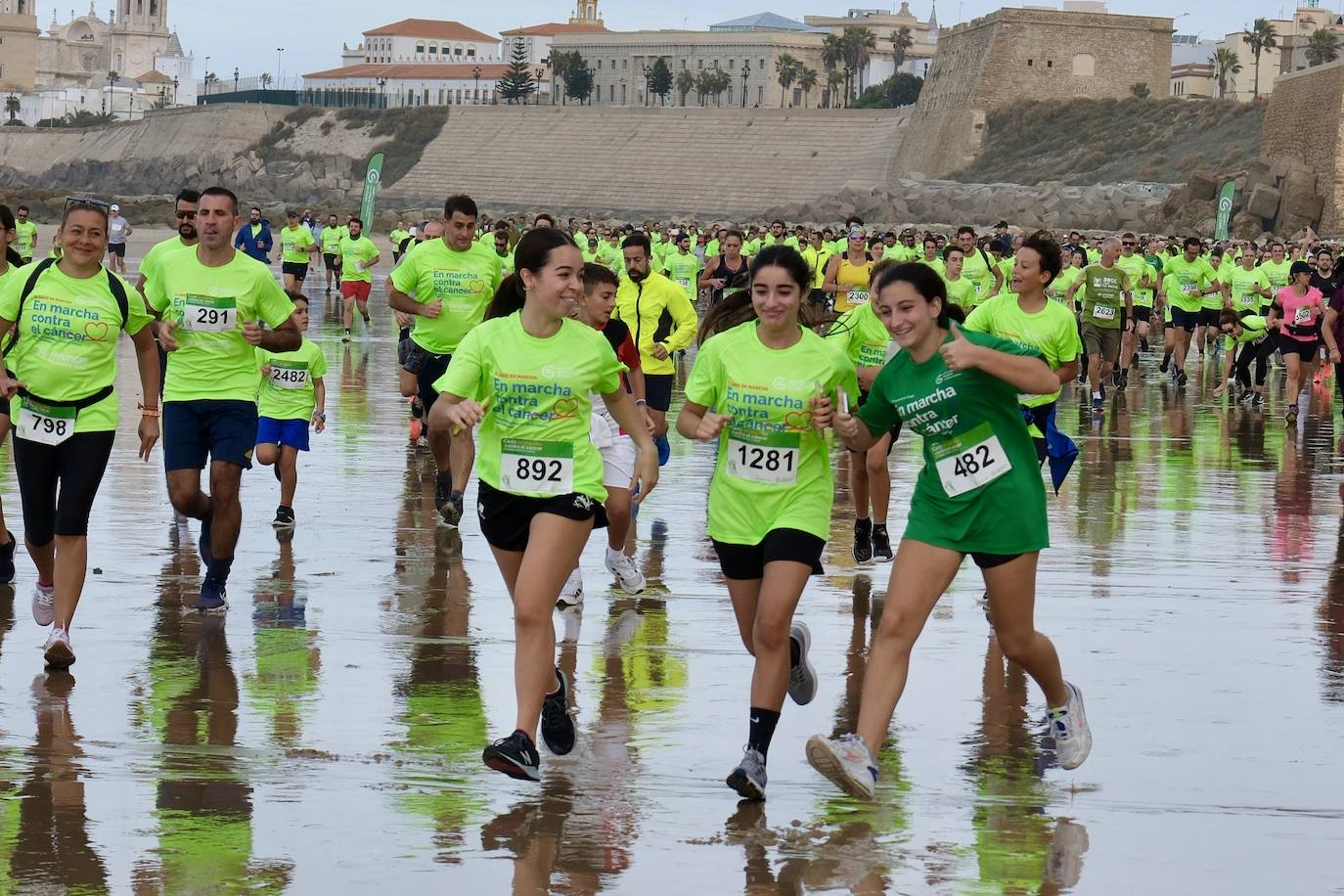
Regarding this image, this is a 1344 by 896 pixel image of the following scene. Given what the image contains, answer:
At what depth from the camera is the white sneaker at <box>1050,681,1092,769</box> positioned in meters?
5.75

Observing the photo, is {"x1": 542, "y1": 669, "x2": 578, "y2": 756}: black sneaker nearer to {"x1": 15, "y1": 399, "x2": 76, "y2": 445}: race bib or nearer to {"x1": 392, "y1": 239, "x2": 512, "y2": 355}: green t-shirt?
{"x1": 15, "y1": 399, "x2": 76, "y2": 445}: race bib

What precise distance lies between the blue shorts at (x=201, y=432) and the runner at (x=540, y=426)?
2.37 metres

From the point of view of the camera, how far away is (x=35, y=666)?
271 inches

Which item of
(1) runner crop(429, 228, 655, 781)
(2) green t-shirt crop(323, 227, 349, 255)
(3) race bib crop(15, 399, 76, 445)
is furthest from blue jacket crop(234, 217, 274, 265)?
(1) runner crop(429, 228, 655, 781)

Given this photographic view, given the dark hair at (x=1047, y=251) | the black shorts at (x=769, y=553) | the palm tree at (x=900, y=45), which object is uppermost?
the palm tree at (x=900, y=45)

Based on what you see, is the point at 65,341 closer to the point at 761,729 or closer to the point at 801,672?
the point at 801,672

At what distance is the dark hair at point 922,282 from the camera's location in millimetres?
5617

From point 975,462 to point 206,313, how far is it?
12.1ft

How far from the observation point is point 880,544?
31.4ft

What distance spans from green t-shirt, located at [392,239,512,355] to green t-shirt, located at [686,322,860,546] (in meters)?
5.33

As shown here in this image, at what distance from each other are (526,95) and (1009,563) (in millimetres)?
147400

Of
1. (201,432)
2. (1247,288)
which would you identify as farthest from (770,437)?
(1247,288)

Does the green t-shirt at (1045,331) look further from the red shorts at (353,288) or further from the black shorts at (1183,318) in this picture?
the red shorts at (353,288)

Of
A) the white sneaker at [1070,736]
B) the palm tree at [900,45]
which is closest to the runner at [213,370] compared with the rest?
the white sneaker at [1070,736]
